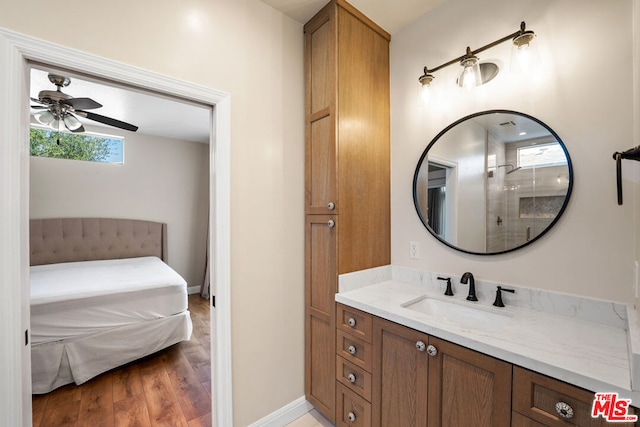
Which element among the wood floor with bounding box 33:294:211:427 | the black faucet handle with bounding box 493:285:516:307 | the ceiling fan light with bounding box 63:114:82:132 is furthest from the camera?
the ceiling fan light with bounding box 63:114:82:132

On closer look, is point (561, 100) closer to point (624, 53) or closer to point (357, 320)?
point (624, 53)

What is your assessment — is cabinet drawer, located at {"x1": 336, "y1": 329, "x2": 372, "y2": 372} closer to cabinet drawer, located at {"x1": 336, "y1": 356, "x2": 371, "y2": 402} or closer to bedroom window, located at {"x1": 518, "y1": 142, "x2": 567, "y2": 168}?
cabinet drawer, located at {"x1": 336, "y1": 356, "x2": 371, "y2": 402}

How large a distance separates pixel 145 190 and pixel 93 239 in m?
1.01

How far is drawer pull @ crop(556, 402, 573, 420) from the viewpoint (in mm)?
836

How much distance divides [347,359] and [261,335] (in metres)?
0.56

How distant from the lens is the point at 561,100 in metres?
1.30

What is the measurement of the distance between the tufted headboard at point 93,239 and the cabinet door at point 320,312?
12.0 feet

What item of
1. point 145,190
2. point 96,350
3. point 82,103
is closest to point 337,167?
point 82,103

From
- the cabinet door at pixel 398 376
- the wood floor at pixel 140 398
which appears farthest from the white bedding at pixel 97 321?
the cabinet door at pixel 398 376

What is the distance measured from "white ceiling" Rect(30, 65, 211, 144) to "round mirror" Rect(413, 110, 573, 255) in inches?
81.4

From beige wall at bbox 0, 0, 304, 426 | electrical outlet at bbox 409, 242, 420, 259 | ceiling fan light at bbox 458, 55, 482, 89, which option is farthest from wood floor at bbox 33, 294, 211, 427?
ceiling fan light at bbox 458, 55, 482, 89

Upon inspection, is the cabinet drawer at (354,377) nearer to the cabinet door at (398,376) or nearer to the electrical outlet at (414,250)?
the cabinet door at (398,376)

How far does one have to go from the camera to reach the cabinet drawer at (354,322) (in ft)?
4.77
